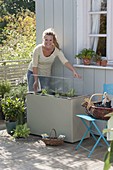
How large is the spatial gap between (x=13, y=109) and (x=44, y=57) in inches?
35.0

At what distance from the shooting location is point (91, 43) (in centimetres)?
526

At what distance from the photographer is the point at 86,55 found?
5.04m

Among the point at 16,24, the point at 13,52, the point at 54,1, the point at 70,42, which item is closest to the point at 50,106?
the point at 70,42

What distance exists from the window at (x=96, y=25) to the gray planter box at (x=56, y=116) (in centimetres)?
84

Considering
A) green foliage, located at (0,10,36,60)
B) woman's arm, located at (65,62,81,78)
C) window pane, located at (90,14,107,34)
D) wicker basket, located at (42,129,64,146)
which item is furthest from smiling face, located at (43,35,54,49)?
green foliage, located at (0,10,36,60)

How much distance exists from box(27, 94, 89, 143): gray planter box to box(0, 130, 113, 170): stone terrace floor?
0.55 feet

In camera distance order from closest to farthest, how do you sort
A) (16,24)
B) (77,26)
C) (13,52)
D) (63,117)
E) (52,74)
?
(63,117) → (77,26) → (52,74) → (13,52) → (16,24)

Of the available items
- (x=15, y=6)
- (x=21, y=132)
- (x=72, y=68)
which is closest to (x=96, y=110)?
(x=72, y=68)

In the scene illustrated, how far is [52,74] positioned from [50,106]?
2.64 feet

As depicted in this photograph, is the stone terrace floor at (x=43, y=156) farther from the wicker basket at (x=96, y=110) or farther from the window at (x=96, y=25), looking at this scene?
the window at (x=96, y=25)

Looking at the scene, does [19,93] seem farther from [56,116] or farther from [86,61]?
[86,61]

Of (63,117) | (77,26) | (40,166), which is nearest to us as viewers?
(40,166)

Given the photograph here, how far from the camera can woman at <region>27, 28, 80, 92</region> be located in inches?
199

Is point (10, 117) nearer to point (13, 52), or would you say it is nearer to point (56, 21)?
point (56, 21)
